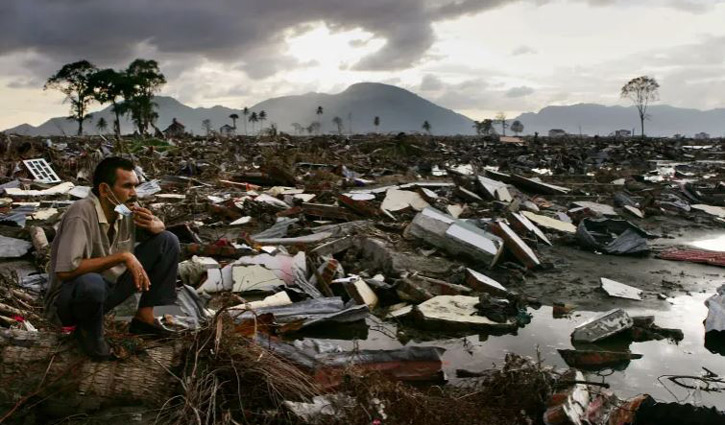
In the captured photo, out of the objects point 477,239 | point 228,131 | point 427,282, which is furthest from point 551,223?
point 228,131

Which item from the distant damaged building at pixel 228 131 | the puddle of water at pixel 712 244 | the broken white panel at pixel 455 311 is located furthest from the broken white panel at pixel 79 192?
the distant damaged building at pixel 228 131

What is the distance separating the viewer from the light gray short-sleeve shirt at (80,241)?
2420mm

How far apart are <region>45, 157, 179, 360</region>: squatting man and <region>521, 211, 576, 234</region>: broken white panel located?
6.07 metres

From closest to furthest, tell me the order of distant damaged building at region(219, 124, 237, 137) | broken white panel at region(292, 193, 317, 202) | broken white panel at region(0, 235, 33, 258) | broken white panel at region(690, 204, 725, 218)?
broken white panel at region(0, 235, 33, 258), broken white panel at region(292, 193, 317, 202), broken white panel at region(690, 204, 725, 218), distant damaged building at region(219, 124, 237, 137)

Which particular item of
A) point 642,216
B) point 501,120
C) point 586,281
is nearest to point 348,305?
point 586,281

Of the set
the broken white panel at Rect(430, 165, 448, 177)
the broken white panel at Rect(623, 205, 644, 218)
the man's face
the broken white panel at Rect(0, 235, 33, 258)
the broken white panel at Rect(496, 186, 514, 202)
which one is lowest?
the broken white panel at Rect(623, 205, 644, 218)

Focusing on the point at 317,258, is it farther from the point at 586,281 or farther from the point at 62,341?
the point at 62,341

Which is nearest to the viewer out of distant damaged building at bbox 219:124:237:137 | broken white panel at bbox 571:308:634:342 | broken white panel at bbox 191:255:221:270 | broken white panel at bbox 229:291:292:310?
broken white panel at bbox 571:308:634:342

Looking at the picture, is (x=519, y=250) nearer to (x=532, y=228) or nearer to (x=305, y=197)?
(x=532, y=228)

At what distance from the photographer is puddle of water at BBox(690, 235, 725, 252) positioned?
726 cm

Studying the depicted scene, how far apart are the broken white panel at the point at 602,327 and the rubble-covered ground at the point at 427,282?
2cm

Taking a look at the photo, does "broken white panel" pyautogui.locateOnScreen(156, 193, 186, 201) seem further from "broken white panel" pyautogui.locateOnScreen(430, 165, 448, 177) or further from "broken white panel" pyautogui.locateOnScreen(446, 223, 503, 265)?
"broken white panel" pyautogui.locateOnScreen(430, 165, 448, 177)

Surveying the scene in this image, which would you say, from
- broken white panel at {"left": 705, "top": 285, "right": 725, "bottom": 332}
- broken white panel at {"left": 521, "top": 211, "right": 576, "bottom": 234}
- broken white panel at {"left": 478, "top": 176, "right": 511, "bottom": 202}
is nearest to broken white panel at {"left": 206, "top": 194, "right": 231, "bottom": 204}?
broken white panel at {"left": 478, "top": 176, "right": 511, "bottom": 202}

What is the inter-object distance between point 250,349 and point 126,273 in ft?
2.41
